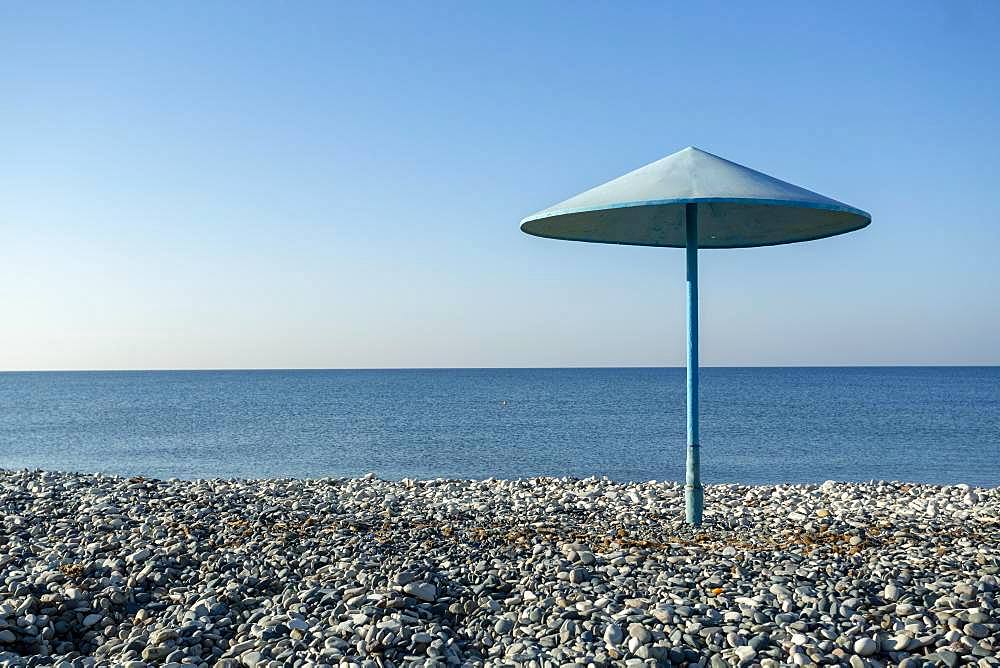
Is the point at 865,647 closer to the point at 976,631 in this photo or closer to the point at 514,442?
the point at 976,631

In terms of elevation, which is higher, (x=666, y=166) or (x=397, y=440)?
(x=666, y=166)

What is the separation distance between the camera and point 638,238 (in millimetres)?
9227

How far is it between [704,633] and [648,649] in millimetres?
388

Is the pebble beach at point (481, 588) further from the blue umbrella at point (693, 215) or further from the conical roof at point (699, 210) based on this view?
the conical roof at point (699, 210)

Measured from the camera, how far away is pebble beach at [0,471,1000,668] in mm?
4598

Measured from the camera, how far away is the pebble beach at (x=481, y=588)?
181 inches

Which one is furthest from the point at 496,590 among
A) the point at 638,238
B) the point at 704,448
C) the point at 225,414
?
the point at 225,414

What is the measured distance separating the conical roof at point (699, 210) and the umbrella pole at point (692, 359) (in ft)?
0.99

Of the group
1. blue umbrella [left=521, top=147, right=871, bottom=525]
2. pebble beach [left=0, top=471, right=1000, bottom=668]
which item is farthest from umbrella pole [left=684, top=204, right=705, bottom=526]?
pebble beach [left=0, top=471, right=1000, bottom=668]

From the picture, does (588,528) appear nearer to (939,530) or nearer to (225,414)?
(939,530)

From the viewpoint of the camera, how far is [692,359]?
7.85m

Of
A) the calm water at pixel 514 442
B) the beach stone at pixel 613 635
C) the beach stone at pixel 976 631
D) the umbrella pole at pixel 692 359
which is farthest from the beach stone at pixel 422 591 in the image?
the calm water at pixel 514 442

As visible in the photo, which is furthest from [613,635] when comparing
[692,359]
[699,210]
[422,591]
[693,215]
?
[699,210]

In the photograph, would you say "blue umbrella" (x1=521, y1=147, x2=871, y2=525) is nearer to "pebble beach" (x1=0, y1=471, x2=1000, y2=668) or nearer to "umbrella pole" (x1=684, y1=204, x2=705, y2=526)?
"umbrella pole" (x1=684, y1=204, x2=705, y2=526)
